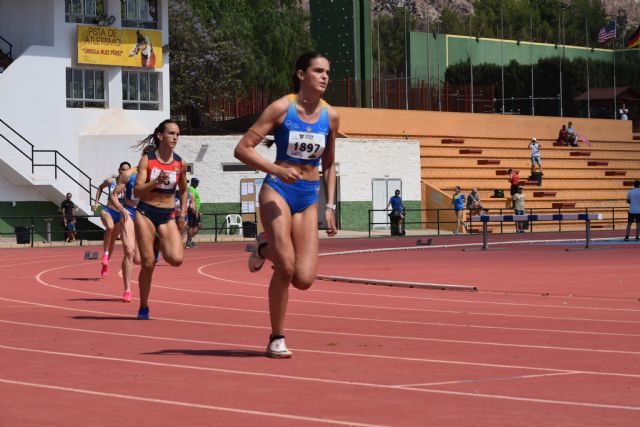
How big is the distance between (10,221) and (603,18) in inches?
5346

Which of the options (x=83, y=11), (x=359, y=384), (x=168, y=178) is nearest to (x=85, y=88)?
(x=83, y=11)

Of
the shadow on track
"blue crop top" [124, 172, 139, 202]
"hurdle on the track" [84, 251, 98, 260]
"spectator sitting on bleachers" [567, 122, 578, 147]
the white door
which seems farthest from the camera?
"spectator sitting on bleachers" [567, 122, 578, 147]

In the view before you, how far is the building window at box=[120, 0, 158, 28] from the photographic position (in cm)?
5650

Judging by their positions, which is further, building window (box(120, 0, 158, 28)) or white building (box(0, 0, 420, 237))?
building window (box(120, 0, 158, 28))

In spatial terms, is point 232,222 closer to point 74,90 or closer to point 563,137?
point 74,90

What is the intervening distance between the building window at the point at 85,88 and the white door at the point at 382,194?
461 inches

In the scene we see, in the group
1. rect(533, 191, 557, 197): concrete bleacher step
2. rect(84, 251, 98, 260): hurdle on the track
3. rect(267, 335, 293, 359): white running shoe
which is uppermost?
rect(533, 191, 557, 197): concrete bleacher step

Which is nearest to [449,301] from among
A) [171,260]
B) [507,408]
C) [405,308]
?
[405,308]

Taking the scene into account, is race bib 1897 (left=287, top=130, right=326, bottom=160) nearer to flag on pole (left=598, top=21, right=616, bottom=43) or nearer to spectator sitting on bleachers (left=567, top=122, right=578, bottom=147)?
spectator sitting on bleachers (left=567, top=122, right=578, bottom=147)

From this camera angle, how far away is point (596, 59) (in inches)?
3942

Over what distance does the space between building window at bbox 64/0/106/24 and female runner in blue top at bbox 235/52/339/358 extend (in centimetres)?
4476

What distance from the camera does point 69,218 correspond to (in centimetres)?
4766

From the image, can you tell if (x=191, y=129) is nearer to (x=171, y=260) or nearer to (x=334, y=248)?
(x=334, y=248)

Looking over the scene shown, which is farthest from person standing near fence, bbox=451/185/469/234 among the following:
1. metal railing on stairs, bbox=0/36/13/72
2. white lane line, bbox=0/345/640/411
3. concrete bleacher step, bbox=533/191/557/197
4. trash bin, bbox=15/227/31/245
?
white lane line, bbox=0/345/640/411
